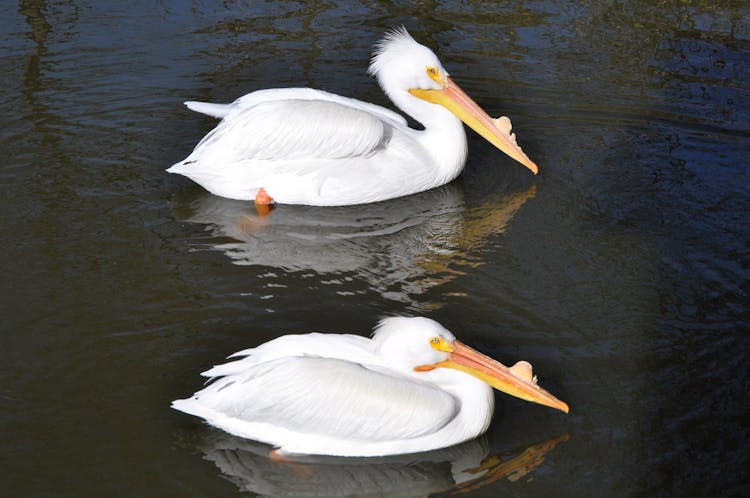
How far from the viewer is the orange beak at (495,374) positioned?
3.70m

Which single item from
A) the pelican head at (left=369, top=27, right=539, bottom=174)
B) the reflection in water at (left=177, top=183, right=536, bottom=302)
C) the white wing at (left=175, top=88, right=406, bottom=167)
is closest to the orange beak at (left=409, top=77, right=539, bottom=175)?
the pelican head at (left=369, top=27, right=539, bottom=174)

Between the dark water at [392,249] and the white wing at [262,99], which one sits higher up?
the white wing at [262,99]

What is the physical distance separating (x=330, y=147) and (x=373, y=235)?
0.55 m

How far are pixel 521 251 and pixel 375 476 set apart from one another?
1.85 meters

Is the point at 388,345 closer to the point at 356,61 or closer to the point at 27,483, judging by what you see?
the point at 27,483

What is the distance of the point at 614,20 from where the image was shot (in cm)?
798

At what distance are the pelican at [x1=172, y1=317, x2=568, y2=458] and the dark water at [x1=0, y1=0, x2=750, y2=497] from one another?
0.11 meters

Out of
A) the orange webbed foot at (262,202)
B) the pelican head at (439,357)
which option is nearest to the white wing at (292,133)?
the orange webbed foot at (262,202)

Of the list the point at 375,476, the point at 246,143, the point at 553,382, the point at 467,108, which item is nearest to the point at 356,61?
the point at 467,108

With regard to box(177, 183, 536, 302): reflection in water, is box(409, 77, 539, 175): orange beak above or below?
above

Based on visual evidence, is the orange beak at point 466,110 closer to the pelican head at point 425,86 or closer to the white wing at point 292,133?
the pelican head at point 425,86

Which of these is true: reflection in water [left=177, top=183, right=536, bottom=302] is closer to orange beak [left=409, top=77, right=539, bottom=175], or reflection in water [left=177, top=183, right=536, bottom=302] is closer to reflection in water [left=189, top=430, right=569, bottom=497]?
orange beak [left=409, top=77, right=539, bottom=175]

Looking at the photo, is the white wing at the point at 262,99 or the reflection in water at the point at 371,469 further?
the white wing at the point at 262,99

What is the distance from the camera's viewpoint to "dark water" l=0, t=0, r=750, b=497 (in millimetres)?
3639
